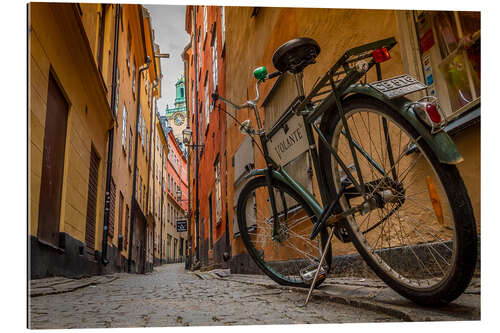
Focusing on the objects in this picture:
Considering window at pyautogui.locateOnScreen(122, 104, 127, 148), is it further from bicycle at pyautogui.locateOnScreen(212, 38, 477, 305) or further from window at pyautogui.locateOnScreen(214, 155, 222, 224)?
bicycle at pyautogui.locateOnScreen(212, 38, 477, 305)

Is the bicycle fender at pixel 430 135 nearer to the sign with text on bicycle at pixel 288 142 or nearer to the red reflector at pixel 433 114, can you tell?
the red reflector at pixel 433 114

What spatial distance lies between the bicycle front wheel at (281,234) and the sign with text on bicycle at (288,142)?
151 mm

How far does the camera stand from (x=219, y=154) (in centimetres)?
696

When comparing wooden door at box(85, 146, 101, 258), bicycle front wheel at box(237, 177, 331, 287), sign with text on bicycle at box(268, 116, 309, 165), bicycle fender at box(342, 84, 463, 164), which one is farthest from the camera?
wooden door at box(85, 146, 101, 258)

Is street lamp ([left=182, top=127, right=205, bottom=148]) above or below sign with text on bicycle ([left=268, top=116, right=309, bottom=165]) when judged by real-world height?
above

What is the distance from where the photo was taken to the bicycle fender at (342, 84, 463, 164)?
3.33 feet

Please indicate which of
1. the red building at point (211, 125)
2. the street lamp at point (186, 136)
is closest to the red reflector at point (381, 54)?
the red building at point (211, 125)

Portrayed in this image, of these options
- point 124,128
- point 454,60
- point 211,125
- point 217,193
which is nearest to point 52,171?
point 454,60

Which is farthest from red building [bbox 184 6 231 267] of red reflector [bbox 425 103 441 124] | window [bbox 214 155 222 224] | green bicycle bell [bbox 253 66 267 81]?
red reflector [bbox 425 103 441 124]

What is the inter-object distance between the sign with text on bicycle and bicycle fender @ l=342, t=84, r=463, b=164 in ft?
2.60

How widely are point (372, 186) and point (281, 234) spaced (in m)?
0.86

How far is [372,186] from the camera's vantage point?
1.39 metres

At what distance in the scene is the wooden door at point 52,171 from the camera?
1.70 metres
